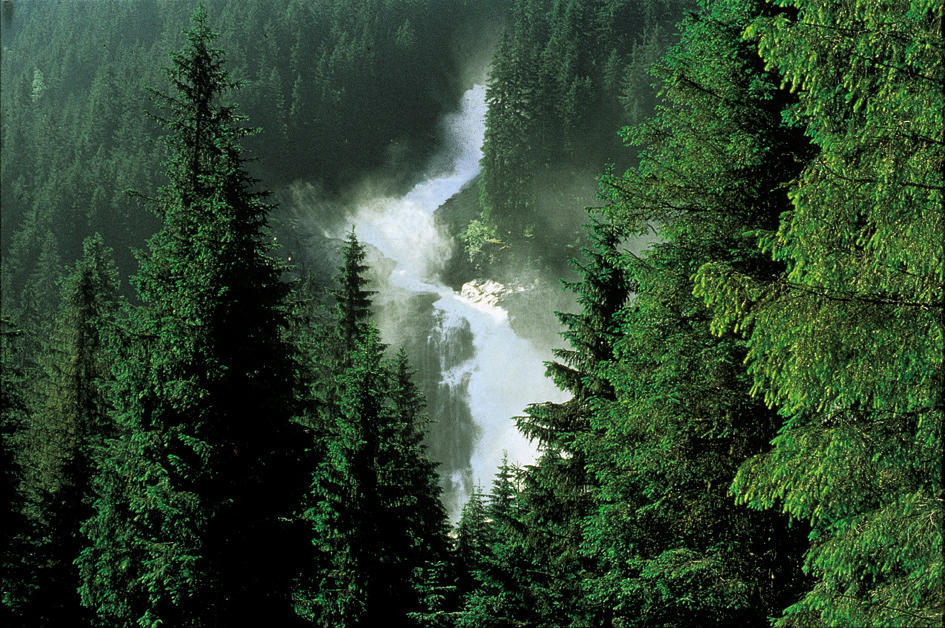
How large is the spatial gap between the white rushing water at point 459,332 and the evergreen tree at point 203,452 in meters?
28.8

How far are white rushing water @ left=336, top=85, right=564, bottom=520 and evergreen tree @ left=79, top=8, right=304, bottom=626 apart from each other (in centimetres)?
2878

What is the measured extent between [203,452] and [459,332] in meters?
47.3

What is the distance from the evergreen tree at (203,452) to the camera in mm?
9180

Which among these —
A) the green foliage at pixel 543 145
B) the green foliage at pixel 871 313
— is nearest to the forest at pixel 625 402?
the green foliage at pixel 871 313

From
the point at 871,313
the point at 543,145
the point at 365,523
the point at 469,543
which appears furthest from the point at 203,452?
the point at 543,145

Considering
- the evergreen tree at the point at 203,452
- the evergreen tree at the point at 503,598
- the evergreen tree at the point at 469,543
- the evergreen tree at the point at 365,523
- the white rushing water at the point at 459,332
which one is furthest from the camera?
the white rushing water at the point at 459,332

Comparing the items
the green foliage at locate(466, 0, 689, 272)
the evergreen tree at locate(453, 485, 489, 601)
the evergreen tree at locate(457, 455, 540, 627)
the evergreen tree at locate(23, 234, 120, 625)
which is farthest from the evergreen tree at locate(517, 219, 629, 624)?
the green foliage at locate(466, 0, 689, 272)

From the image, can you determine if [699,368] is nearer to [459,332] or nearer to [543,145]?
[459,332]

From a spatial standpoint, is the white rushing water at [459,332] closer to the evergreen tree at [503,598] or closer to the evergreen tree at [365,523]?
the evergreen tree at [365,523]

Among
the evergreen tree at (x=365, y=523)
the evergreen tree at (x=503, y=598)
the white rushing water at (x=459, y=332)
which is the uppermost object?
the white rushing water at (x=459, y=332)

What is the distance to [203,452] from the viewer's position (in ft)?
30.1

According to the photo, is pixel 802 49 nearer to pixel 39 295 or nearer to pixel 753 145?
pixel 753 145

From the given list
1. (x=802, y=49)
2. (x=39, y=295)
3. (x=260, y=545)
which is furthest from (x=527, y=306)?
(x=802, y=49)

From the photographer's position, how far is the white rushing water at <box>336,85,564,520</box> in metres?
47.2
